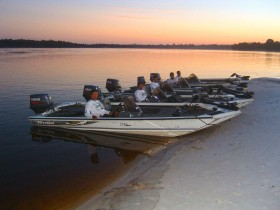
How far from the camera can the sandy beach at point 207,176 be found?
254 inches

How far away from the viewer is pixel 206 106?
13.8 m

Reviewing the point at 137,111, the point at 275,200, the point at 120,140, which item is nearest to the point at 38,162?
the point at 120,140

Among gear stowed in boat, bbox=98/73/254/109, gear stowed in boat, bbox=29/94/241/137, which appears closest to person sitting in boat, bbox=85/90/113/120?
gear stowed in boat, bbox=29/94/241/137

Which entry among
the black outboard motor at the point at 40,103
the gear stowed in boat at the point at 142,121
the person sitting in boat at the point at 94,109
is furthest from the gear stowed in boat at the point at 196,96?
the black outboard motor at the point at 40,103

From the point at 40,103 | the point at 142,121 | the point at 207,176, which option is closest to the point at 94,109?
the point at 142,121

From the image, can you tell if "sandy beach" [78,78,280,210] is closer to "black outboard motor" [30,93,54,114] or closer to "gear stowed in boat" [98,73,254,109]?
"gear stowed in boat" [98,73,254,109]

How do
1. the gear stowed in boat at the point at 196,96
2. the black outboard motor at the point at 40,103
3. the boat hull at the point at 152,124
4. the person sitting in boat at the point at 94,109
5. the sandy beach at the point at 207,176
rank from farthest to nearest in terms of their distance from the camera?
the gear stowed in boat at the point at 196,96 → the black outboard motor at the point at 40,103 → the person sitting in boat at the point at 94,109 → the boat hull at the point at 152,124 → the sandy beach at the point at 207,176

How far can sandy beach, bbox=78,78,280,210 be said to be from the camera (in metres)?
6.45

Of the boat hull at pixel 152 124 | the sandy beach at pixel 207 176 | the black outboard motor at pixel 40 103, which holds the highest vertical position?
the black outboard motor at pixel 40 103

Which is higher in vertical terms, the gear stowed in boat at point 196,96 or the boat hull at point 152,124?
the gear stowed in boat at point 196,96

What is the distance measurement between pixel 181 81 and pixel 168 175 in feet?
40.5

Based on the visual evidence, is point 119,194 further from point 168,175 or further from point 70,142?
point 70,142

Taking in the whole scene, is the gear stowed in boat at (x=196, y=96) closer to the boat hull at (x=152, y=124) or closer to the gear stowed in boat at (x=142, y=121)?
the gear stowed in boat at (x=142, y=121)

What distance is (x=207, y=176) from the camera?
777 cm
